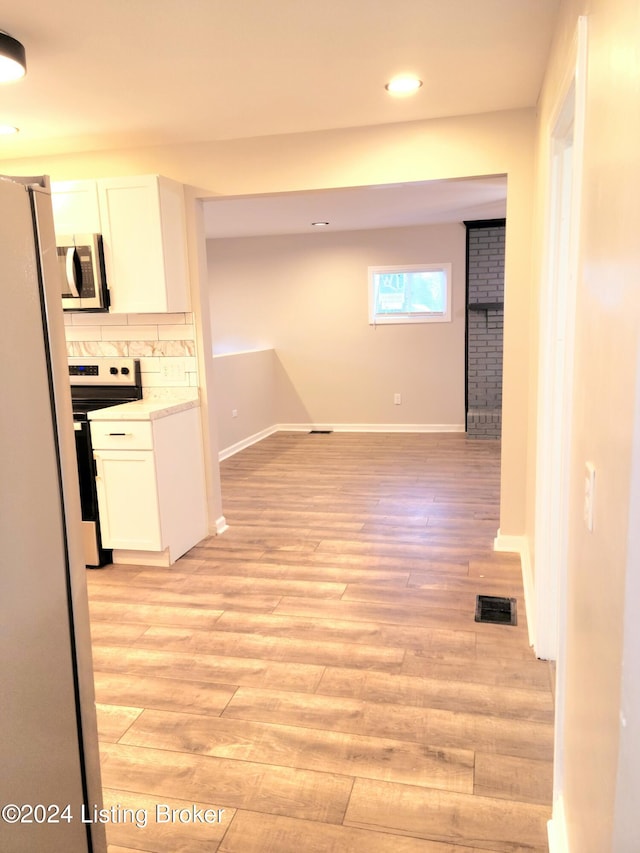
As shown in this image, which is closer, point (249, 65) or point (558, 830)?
point (558, 830)

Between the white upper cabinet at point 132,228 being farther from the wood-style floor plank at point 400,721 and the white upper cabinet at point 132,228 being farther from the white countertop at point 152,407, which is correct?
the wood-style floor plank at point 400,721

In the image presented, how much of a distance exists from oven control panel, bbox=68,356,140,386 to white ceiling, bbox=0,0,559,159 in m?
1.34

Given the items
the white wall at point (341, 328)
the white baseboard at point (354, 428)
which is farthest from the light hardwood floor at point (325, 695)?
the white wall at point (341, 328)

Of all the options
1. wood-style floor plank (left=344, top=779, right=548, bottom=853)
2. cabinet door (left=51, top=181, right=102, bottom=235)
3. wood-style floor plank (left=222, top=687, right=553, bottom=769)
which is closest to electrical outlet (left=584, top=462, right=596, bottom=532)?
wood-style floor plank (left=344, top=779, right=548, bottom=853)

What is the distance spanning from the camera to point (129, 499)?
358 centimetres

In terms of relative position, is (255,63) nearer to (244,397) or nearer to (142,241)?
(142,241)

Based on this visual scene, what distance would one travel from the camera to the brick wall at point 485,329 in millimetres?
7164

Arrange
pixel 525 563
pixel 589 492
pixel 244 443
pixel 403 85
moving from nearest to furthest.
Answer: pixel 589 492 < pixel 403 85 < pixel 525 563 < pixel 244 443

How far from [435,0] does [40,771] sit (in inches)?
98.1

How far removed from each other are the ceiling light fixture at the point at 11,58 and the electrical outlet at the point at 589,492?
247 centimetres

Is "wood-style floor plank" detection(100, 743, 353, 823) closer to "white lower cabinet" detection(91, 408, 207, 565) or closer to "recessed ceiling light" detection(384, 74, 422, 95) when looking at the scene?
"white lower cabinet" detection(91, 408, 207, 565)

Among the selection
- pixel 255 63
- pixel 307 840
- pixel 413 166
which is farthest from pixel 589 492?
pixel 413 166

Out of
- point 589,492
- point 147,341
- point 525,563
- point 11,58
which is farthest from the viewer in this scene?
point 147,341

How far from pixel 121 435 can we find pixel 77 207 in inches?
55.1
